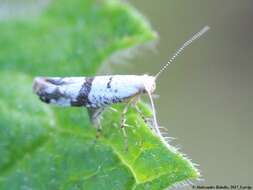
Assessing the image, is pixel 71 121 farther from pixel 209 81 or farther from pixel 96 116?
pixel 209 81

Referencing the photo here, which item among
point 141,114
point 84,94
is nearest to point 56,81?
point 84,94

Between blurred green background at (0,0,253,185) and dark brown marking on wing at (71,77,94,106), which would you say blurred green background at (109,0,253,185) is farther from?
dark brown marking on wing at (71,77,94,106)

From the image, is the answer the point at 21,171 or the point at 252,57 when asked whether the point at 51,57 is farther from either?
the point at 252,57

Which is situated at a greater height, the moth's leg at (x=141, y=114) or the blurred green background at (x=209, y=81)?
the moth's leg at (x=141, y=114)

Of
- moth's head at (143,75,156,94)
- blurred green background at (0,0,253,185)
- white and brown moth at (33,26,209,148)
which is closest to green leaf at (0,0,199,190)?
white and brown moth at (33,26,209,148)

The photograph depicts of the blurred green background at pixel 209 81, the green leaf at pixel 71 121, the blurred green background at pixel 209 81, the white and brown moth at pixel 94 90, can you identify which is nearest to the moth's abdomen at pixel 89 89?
the white and brown moth at pixel 94 90

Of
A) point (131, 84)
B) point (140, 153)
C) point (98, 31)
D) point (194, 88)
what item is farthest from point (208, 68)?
point (140, 153)

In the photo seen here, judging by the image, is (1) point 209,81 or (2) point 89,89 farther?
(1) point 209,81

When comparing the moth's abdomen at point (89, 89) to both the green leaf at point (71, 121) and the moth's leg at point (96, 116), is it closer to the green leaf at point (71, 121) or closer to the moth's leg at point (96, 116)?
the moth's leg at point (96, 116)
